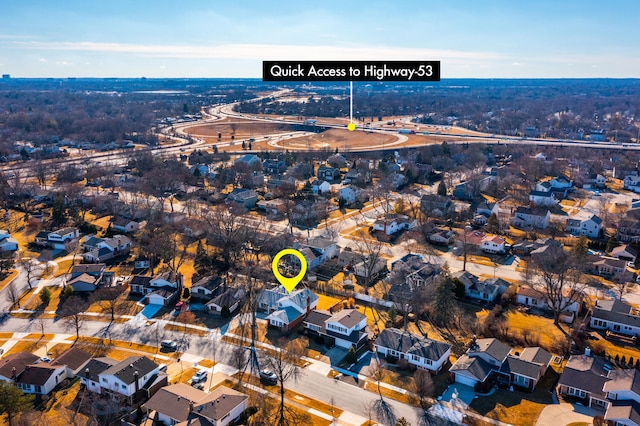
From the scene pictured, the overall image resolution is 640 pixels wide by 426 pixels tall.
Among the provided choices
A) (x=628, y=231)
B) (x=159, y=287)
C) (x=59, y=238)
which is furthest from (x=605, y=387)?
(x=59, y=238)

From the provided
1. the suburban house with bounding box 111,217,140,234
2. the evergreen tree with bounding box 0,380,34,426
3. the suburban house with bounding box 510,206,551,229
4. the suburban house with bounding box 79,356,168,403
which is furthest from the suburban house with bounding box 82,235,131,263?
the suburban house with bounding box 510,206,551,229

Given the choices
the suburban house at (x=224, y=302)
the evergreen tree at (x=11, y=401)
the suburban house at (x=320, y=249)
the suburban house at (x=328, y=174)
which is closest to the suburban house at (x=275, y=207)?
the suburban house at (x=320, y=249)

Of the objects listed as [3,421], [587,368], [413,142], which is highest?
[413,142]

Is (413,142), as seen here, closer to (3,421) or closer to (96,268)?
(96,268)

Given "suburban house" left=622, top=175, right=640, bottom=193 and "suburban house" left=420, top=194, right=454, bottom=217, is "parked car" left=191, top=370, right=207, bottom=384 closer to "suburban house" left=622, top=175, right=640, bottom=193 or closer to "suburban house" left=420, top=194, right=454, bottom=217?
"suburban house" left=420, top=194, right=454, bottom=217

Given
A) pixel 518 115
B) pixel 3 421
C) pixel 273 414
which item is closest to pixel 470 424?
pixel 273 414

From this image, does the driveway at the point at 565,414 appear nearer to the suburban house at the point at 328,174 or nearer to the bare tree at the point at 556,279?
the bare tree at the point at 556,279
